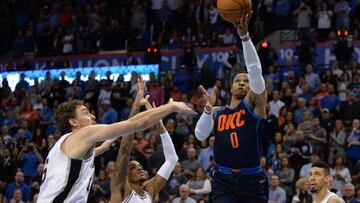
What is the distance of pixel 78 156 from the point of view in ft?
→ 24.6

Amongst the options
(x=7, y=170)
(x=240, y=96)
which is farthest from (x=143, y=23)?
(x=240, y=96)

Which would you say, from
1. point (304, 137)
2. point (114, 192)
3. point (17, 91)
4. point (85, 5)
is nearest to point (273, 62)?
point (304, 137)

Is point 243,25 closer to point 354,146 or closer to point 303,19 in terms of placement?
point 354,146

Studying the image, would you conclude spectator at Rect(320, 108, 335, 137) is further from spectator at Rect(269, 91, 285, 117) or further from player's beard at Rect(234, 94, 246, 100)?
player's beard at Rect(234, 94, 246, 100)

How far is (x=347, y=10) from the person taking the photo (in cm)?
2269

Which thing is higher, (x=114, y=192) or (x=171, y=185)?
(x=114, y=192)

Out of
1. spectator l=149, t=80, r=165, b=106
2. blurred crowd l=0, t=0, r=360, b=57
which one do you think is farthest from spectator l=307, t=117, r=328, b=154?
blurred crowd l=0, t=0, r=360, b=57

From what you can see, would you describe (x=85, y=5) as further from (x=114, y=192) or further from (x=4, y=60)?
(x=114, y=192)

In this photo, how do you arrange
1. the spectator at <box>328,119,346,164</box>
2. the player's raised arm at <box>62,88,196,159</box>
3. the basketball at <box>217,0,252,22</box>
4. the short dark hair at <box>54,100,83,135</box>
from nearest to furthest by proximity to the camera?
the player's raised arm at <box>62,88,196,159</box> → the short dark hair at <box>54,100,83,135</box> → the basketball at <box>217,0,252,22</box> → the spectator at <box>328,119,346,164</box>

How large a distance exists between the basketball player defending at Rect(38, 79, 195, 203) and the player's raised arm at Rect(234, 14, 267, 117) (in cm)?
129

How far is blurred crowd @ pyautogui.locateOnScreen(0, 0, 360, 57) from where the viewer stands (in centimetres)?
2306

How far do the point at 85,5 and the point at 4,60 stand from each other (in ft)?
11.6

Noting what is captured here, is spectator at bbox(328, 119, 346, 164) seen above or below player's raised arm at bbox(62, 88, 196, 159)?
below

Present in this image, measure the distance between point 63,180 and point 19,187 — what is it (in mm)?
11326
